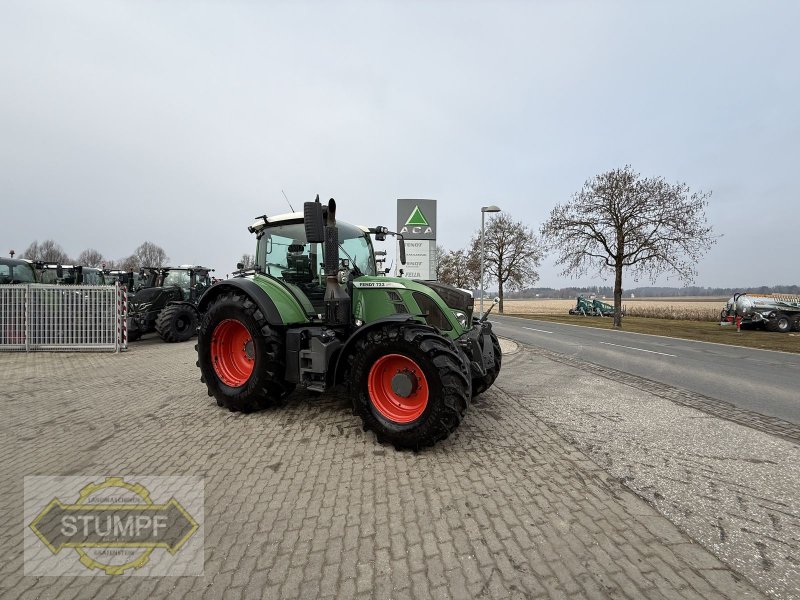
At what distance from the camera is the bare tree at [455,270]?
126ft

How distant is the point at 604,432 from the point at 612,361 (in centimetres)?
548

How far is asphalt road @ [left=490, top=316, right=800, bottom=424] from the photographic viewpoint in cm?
534

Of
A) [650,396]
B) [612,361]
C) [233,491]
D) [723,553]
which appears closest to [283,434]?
[233,491]

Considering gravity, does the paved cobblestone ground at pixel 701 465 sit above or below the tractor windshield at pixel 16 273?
below

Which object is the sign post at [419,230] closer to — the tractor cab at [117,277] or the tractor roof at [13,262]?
the tractor roof at [13,262]

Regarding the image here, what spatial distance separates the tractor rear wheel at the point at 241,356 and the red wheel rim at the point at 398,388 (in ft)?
4.05

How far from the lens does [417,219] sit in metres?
9.34

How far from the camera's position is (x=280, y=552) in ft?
6.49

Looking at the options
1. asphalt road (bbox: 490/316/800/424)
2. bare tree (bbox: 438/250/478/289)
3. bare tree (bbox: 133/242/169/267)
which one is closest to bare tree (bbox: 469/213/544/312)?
bare tree (bbox: 438/250/478/289)

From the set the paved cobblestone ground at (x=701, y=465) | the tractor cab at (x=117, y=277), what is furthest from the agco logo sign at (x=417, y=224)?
the tractor cab at (x=117, y=277)

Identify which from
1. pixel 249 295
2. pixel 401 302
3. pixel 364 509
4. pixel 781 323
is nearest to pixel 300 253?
pixel 249 295

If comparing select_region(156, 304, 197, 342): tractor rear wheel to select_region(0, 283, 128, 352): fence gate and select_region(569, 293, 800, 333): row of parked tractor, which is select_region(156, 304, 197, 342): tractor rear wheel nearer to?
select_region(0, 283, 128, 352): fence gate

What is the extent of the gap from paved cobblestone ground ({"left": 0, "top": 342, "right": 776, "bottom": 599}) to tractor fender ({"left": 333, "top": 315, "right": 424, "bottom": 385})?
58cm

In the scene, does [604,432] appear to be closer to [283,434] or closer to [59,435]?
[283,434]
